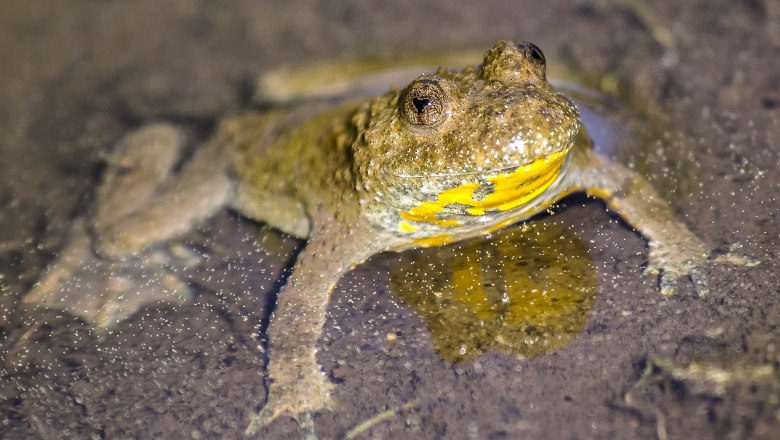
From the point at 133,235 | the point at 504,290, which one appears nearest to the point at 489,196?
the point at 504,290

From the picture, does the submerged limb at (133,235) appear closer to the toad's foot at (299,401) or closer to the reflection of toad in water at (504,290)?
the toad's foot at (299,401)

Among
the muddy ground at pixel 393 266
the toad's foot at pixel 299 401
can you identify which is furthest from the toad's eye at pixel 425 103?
the toad's foot at pixel 299 401

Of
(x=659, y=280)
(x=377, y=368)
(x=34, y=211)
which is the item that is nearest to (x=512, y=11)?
(x=659, y=280)

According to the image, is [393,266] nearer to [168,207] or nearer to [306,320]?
[306,320]

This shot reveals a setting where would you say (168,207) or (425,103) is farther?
(168,207)

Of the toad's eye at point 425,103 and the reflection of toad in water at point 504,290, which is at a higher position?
the toad's eye at point 425,103

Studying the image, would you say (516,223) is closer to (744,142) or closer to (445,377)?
(445,377)

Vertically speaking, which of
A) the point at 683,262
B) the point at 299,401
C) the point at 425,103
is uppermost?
the point at 425,103

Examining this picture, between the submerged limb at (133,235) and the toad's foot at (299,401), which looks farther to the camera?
the submerged limb at (133,235)
